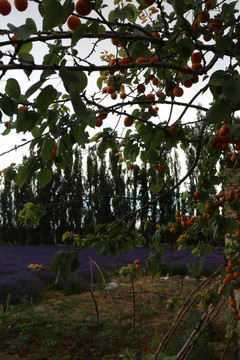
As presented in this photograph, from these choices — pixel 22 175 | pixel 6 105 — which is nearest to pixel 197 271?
pixel 22 175

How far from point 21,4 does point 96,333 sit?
3.62 meters

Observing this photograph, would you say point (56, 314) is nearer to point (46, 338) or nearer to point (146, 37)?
point (46, 338)

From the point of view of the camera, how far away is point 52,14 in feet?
1.68

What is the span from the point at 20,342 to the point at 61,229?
43.4ft

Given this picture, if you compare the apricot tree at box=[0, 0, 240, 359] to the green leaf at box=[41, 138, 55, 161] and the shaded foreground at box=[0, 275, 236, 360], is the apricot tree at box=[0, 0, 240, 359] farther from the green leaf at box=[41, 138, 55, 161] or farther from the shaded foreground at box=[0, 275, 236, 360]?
the shaded foreground at box=[0, 275, 236, 360]

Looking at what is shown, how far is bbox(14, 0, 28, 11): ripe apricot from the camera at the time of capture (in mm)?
649

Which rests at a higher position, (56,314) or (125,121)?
(125,121)

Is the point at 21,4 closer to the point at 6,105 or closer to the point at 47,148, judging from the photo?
the point at 6,105

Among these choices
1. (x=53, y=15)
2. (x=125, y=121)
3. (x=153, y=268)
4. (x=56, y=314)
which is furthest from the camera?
(x=56, y=314)

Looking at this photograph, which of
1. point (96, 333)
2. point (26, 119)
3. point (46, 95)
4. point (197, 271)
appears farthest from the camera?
point (197, 271)

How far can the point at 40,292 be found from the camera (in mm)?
5043

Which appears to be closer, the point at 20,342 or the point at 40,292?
the point at 20,342

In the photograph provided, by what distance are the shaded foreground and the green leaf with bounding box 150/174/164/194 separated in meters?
1.42

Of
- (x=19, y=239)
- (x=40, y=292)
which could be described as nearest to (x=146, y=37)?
(x=40, y=292)
